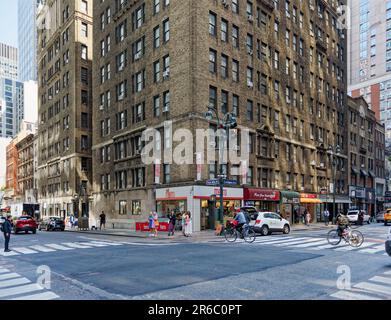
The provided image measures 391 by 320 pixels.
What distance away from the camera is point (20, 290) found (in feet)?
30.5

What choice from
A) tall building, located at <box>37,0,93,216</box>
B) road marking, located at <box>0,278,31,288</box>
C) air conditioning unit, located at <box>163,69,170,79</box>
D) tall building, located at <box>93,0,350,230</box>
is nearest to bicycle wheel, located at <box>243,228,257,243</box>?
tall building, located at <box>93,0,350,230</box>

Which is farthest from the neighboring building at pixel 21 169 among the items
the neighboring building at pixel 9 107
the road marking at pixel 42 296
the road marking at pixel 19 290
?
the neighboring building at pixel 9 107

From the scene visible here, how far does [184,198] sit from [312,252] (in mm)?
16993

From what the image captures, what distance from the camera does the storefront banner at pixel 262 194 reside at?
36.8 m

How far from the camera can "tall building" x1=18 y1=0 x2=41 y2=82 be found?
442 ft

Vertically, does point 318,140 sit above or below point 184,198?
above

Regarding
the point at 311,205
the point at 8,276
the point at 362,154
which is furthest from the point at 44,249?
the point at 362,154

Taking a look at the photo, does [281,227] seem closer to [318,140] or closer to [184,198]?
[184,198]

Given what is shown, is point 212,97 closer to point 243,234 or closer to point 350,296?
point 243,234

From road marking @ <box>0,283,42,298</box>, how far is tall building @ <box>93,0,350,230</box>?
2169 cm

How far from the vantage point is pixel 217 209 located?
32.8 meters

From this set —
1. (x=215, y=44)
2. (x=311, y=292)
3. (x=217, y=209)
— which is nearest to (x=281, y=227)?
(x=217, y=209)

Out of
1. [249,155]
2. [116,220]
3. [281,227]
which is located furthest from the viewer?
[116,220]

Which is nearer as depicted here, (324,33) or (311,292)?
(311,292)
